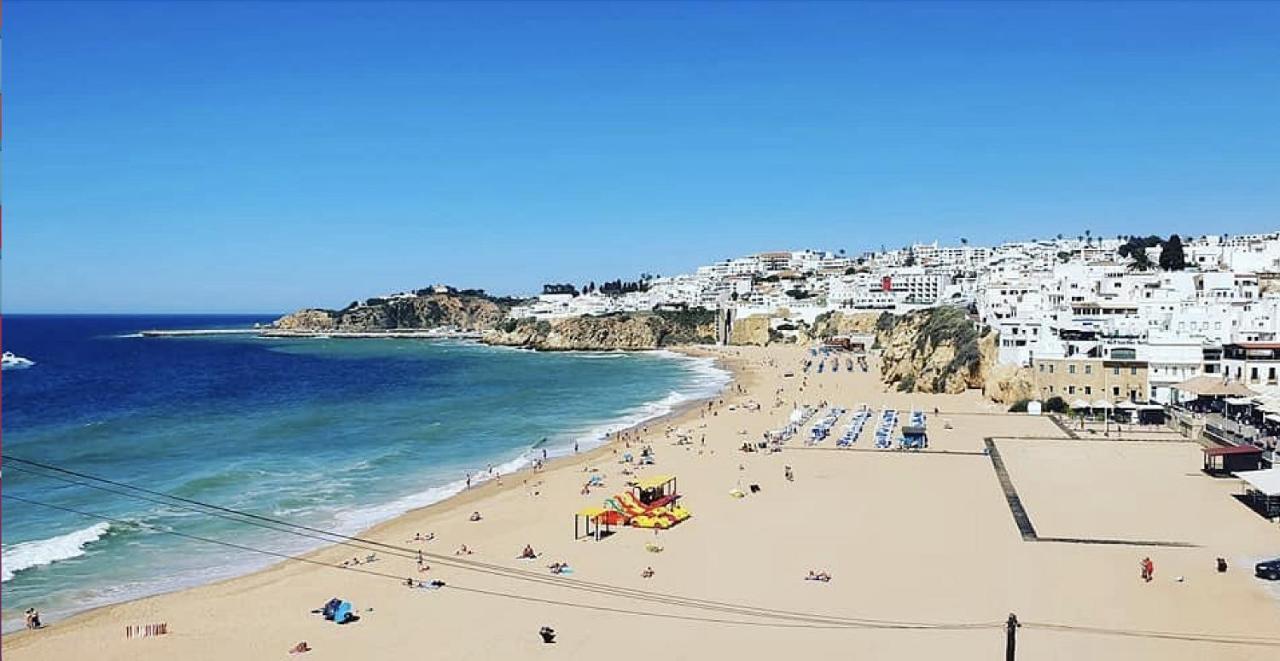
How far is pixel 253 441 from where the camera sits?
3691cm

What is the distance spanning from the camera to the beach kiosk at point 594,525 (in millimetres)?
21547

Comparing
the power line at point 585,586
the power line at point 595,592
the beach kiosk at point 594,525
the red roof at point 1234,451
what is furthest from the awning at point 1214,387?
the beach kiosk at point 594,525

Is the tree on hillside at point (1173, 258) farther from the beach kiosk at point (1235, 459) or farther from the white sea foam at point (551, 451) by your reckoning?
the beach kiosk at point (1235, 459)

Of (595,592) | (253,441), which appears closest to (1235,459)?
(595,592)

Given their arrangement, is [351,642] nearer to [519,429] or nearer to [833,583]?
[833,583]

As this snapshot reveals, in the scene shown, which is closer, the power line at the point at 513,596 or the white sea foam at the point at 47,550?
the power line at the point at 513,596

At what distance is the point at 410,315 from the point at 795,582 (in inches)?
5704

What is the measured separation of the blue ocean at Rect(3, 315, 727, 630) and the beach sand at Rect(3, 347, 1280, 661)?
2.34m

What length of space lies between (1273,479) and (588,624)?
16.3m

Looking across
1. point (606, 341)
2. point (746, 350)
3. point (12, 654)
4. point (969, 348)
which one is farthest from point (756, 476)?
point (606, 341)

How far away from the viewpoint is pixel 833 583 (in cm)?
1731

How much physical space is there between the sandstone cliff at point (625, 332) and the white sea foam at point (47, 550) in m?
83.5

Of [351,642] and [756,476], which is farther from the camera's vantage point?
[756,476]

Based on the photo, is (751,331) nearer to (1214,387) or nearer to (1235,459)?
Result: (1214,387)
